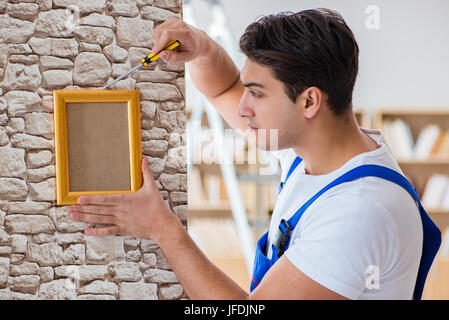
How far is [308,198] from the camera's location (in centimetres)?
103

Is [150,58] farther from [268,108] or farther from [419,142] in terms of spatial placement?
[419,142]

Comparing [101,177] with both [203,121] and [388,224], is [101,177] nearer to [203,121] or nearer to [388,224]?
[388,224]

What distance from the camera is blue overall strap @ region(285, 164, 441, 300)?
933mm

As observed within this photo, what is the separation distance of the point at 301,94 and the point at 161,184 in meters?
0.34

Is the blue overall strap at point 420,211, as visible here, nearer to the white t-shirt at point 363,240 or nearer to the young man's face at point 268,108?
the white t-shirt at point 363,240

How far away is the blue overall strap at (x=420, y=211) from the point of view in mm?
933

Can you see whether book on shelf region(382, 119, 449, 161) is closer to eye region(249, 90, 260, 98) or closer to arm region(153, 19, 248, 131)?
arm region(153, 19, 248, 131)

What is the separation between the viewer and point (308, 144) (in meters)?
1.03

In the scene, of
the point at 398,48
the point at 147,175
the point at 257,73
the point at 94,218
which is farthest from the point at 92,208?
the point at 398,48

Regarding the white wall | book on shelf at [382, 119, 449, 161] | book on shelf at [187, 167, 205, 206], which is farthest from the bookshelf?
book on shelf at [187, 167, 205, 206]

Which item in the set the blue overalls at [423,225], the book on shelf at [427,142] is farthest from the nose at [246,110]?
the book on shelf at [427,142]

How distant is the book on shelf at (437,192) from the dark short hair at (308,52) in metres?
2.52
